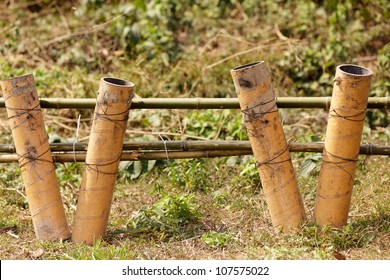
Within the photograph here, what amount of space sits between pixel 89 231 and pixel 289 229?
3.39ft

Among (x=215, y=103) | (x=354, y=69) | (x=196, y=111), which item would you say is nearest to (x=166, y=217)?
(x=215, y=103)

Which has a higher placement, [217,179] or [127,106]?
[127,106]

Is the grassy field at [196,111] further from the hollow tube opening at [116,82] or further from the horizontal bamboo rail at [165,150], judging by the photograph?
the hollow tube opening at [116,82]

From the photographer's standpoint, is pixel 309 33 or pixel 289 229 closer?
pixel 289 229

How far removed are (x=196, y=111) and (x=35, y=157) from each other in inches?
77.5

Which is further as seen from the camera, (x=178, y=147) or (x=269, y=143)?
(x=178, y=147)

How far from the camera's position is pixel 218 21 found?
7320 mm

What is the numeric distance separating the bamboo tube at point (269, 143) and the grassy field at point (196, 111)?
0.12m

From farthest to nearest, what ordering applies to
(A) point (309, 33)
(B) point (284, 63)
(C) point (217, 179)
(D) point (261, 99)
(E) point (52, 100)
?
(A) point (309, 33), (B) point (284, 63), (C) point (217, 179), (E) point (52, 100), (D) point (261, 99)

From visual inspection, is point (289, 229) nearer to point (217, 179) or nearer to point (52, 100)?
point (217, 179)

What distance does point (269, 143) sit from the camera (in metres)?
3.81

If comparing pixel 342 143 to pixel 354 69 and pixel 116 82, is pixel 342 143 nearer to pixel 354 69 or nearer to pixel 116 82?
pixel 354 69
